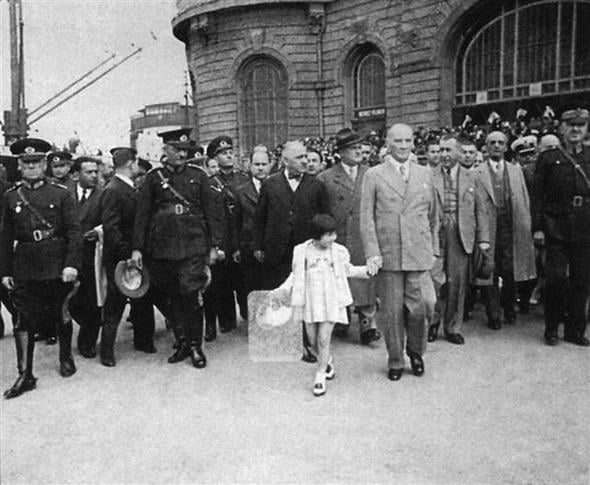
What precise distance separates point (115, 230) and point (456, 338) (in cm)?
354

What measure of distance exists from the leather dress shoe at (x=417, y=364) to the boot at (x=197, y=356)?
1.90 meters

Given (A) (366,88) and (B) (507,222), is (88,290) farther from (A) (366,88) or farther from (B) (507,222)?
(A) (366,88)

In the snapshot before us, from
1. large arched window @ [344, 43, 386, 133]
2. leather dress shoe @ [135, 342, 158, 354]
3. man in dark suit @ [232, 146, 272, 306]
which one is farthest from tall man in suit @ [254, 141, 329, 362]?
large arched window @ [344, 43, 386, 133]

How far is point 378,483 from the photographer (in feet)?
11.6

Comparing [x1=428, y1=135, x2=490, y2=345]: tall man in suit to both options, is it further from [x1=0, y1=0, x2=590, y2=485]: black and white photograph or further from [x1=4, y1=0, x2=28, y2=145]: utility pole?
[x1=4, y1=0, x2=28, y2=145]: utility pole

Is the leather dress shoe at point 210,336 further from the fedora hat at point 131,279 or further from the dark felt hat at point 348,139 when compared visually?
the dark felt hat at point 348,139

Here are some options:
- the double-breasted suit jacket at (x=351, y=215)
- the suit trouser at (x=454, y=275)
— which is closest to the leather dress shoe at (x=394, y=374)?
the double-breasted suit jacket at (x=351, y=215)

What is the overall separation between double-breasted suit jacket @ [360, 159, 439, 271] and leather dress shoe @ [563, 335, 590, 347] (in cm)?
197

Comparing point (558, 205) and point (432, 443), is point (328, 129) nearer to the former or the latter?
point (558, 205)

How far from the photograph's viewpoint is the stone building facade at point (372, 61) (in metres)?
16.9

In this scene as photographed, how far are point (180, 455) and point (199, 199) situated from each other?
2.75 m

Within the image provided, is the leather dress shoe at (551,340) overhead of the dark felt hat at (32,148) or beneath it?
beneath

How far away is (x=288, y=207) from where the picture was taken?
6.23m

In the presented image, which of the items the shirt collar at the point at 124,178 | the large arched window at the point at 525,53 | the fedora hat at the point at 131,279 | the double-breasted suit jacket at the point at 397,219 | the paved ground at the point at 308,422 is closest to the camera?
the paved ground at the point at 308,422
